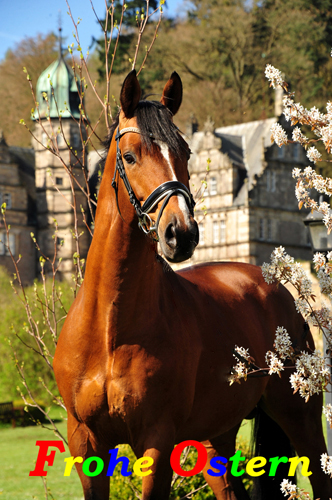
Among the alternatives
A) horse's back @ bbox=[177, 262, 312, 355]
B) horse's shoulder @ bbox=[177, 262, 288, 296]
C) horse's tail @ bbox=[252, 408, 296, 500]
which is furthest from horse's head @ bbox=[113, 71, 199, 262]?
horse's tail @ bbox=[252, 408, 296, 500]

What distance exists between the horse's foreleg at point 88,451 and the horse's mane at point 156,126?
1453 millimetres

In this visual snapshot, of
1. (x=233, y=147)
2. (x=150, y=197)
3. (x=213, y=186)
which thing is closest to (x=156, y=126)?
(x=150, y=197)

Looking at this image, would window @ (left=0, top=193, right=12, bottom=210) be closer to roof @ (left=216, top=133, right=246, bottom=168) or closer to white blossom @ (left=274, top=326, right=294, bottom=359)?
roof @ (left=216, top=133, right=246, bottom=168)

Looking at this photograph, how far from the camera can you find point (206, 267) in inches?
184

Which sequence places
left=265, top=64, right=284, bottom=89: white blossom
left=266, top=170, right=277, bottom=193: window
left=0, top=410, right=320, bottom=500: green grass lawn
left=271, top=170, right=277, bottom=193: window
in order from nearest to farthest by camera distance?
left=265, top=64, right=284, bottom=89: white blossom
left=0, top=410, right=320, bottom=500: green grass lawn
left=266, top=170, right=277, bottom=193: window
left=271, top=170, right=277, bottom=193: window

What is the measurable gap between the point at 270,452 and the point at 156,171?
2.73 meters

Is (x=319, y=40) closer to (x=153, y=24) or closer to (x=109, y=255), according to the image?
(x=153, y=24)

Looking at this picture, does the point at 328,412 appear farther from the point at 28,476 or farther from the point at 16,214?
the point at 16,214

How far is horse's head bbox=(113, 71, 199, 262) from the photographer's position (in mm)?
2686

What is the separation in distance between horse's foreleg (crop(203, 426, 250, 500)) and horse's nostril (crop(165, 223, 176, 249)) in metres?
2.28

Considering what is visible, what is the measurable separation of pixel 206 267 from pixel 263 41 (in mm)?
39878

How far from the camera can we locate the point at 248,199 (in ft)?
121

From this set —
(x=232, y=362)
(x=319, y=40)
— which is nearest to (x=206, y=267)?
(x=232, y=362)

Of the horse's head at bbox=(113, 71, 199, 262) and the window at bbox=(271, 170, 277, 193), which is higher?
the window at bbox=(271, 170, 277, 193)
